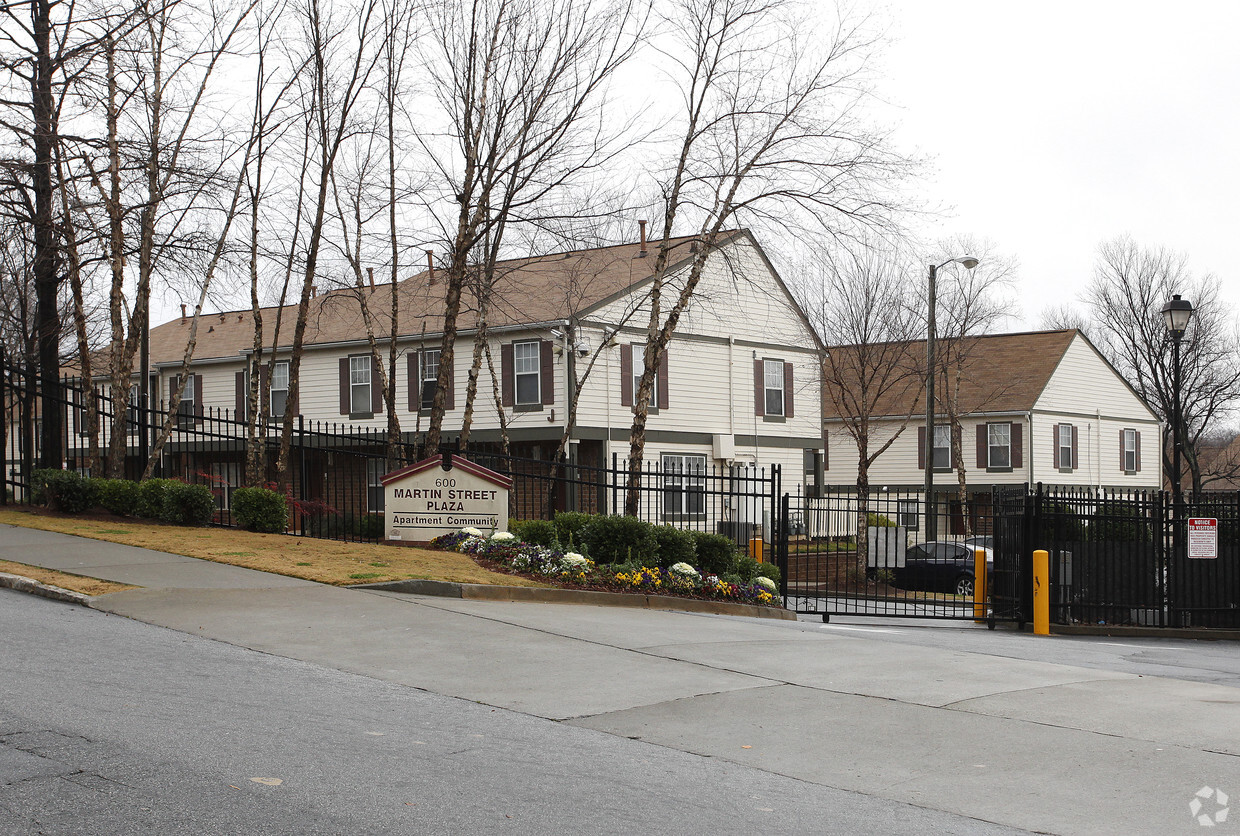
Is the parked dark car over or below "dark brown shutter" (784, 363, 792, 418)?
below

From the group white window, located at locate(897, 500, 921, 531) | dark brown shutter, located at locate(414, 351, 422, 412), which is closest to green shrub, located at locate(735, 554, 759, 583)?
white window, located at locate(897, 500, 921, 531)

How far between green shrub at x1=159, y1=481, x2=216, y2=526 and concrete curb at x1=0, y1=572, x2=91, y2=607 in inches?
217

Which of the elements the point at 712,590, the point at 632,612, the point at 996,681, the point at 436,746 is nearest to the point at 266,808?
the point at 436,746

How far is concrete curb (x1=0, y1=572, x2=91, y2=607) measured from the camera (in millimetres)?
11250

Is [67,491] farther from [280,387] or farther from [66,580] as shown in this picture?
[280,387]

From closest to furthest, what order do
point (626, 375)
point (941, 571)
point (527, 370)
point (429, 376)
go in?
point (941, 571)
point (527, 370)
point (626, 375)
point (429, 376)

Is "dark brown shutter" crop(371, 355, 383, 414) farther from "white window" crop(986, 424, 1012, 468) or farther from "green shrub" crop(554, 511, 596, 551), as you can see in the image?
"white window" crop(986, 424, 1012, 468)

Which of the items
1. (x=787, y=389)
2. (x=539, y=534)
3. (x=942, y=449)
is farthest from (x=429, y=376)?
(x=942, y=449)

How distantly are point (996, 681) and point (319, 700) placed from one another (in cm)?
568

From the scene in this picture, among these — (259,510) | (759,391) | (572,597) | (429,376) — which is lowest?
(572,597)

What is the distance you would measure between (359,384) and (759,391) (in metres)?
12.1

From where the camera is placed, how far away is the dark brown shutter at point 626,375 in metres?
31.6

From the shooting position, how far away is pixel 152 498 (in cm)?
1797

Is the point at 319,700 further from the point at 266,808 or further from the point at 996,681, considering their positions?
the point at 996,681
